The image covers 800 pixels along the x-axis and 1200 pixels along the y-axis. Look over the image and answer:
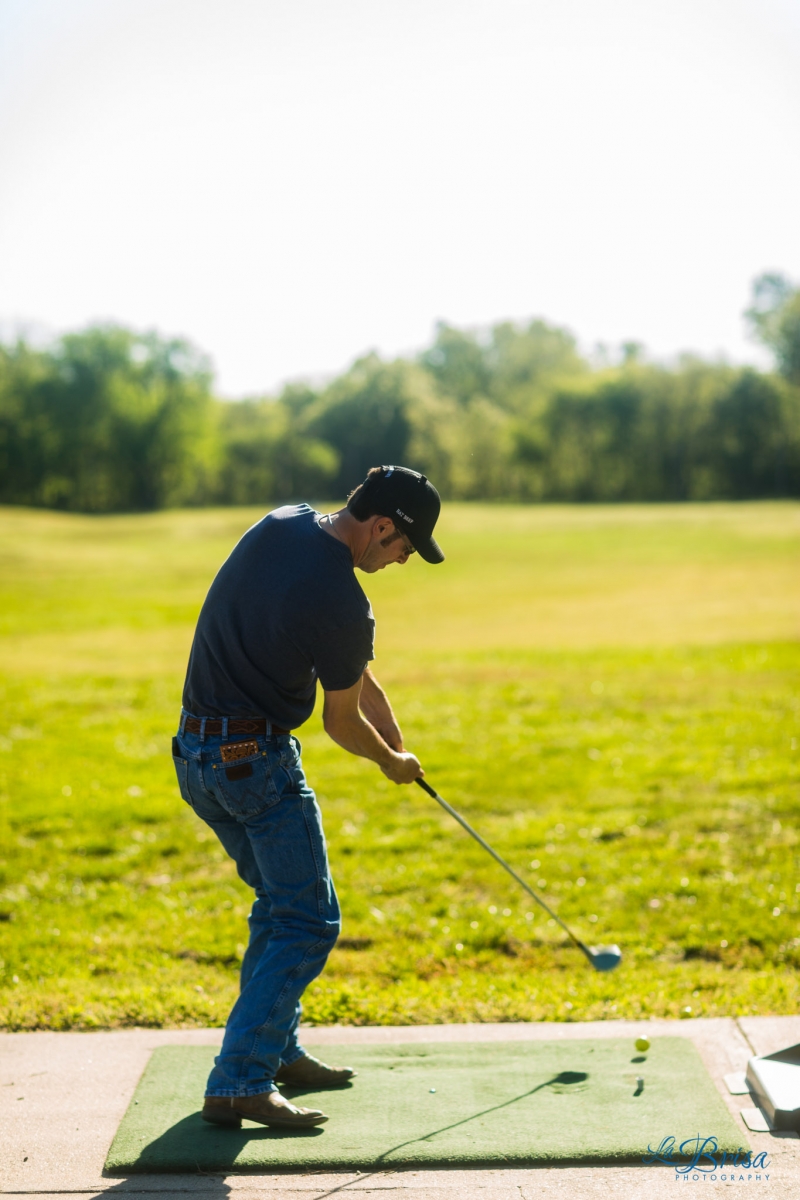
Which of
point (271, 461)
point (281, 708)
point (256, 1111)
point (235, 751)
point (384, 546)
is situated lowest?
point (256, 1111)

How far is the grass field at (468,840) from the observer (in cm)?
462

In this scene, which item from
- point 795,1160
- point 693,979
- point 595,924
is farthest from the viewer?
point 595,924

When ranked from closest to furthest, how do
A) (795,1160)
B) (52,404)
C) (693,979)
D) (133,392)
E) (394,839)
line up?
1. (795,1160)
2. (693,979)
3. (394,839)
4. (52,404)
5. (133,392)

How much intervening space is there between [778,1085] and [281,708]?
192 centimetres

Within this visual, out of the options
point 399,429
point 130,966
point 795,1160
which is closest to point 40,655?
point 130,966

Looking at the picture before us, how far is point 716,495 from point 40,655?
5162cm

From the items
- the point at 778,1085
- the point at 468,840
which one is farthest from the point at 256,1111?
the point at 468,840

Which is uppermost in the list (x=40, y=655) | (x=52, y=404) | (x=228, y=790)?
(x=52, y=404)

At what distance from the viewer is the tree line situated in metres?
57.3

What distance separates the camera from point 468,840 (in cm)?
670

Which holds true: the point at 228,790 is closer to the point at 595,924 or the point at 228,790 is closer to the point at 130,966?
the point at 130,966

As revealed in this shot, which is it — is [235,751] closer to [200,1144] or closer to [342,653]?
[342,653]

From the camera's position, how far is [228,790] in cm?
332

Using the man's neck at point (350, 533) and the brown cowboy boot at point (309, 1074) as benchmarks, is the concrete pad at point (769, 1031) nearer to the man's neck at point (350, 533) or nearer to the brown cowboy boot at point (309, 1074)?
the brown cowboy boot at point (309, 1074)
